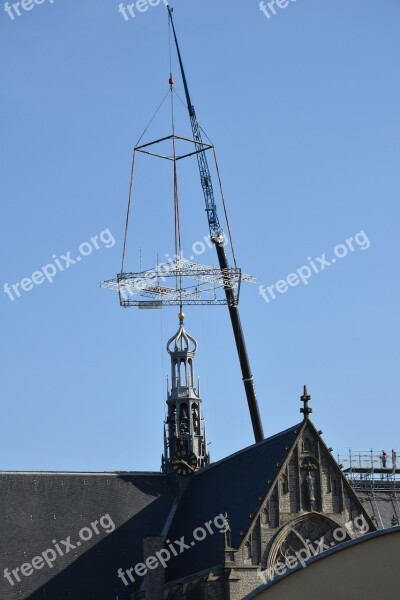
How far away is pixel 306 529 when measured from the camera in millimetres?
86125

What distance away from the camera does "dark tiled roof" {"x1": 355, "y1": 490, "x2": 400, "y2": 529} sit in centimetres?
12988

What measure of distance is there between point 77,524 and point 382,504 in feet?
142

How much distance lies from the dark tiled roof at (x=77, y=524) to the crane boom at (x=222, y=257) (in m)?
20.9

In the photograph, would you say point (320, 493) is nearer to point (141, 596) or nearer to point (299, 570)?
point (141, 596)

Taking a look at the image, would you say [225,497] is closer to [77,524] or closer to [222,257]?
[77,524]

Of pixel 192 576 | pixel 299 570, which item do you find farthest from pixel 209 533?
pixel 299 570

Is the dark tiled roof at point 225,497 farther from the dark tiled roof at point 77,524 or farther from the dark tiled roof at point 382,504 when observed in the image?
the dark tiled roof at point 382,504

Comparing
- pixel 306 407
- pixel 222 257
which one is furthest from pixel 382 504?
pixel 306 407

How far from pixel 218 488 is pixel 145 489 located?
23.9ft

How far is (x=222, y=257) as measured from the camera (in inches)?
5177

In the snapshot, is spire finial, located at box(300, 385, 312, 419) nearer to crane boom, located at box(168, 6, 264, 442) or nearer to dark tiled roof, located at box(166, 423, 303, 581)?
dark tiled roof, located at box(166, 423, 303, 581)

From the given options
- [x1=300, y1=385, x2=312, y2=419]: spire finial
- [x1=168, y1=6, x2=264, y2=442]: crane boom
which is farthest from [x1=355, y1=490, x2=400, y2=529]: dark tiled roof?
[x1=300, y1=385, x2=312, y2=419]: spire finial

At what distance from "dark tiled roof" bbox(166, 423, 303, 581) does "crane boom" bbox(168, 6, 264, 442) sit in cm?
2215

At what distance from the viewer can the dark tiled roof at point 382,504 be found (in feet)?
426
